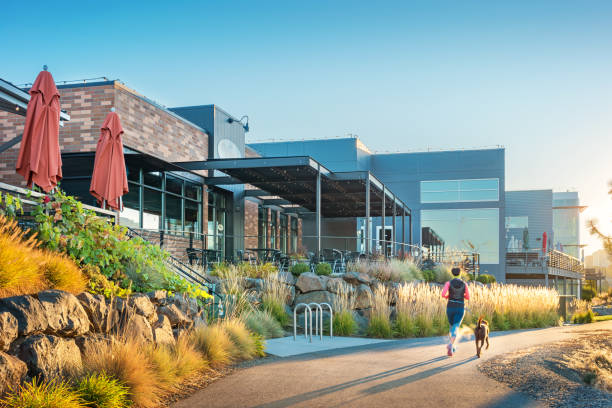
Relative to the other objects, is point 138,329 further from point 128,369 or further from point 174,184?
point 174,184

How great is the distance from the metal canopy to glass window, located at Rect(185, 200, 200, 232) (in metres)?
1.02

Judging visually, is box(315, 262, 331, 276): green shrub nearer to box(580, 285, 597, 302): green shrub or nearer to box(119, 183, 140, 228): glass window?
box(119, 183, 140, 228): glass window

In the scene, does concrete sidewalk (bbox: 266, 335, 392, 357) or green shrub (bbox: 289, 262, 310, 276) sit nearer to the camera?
concrete sidewalk (bbox: 266, 335, 392, 357)

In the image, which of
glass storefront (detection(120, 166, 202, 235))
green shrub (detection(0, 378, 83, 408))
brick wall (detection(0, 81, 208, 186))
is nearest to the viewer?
green shrub (detection(0, 378, 83, 408))

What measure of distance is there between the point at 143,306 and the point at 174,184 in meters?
12.0

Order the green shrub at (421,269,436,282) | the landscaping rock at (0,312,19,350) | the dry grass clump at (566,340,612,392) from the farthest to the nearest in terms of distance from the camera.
→ the green shrub at (421,269,436,282) < the dry grass clump at (566,340,612,392) < the landscaping rock at (0,312,19,350)

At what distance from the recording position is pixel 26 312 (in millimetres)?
5375

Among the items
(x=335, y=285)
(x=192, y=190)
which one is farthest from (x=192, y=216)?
(x=335, y=285)

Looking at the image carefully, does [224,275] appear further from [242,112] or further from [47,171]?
[242,112]

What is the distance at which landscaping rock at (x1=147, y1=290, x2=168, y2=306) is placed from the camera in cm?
793

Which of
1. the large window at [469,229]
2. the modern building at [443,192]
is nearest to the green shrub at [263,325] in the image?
the modern building at [443,192]

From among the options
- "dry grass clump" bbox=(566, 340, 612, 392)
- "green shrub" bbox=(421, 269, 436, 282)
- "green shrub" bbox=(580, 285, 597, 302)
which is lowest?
"green shrub" bbox=(580, 285, 597, 302)

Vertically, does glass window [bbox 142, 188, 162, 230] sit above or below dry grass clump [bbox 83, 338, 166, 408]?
above

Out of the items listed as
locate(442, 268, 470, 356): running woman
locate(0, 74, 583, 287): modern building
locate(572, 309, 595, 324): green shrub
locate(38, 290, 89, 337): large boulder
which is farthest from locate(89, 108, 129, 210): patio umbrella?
locate(572, 309, 595, 324): green shrub
